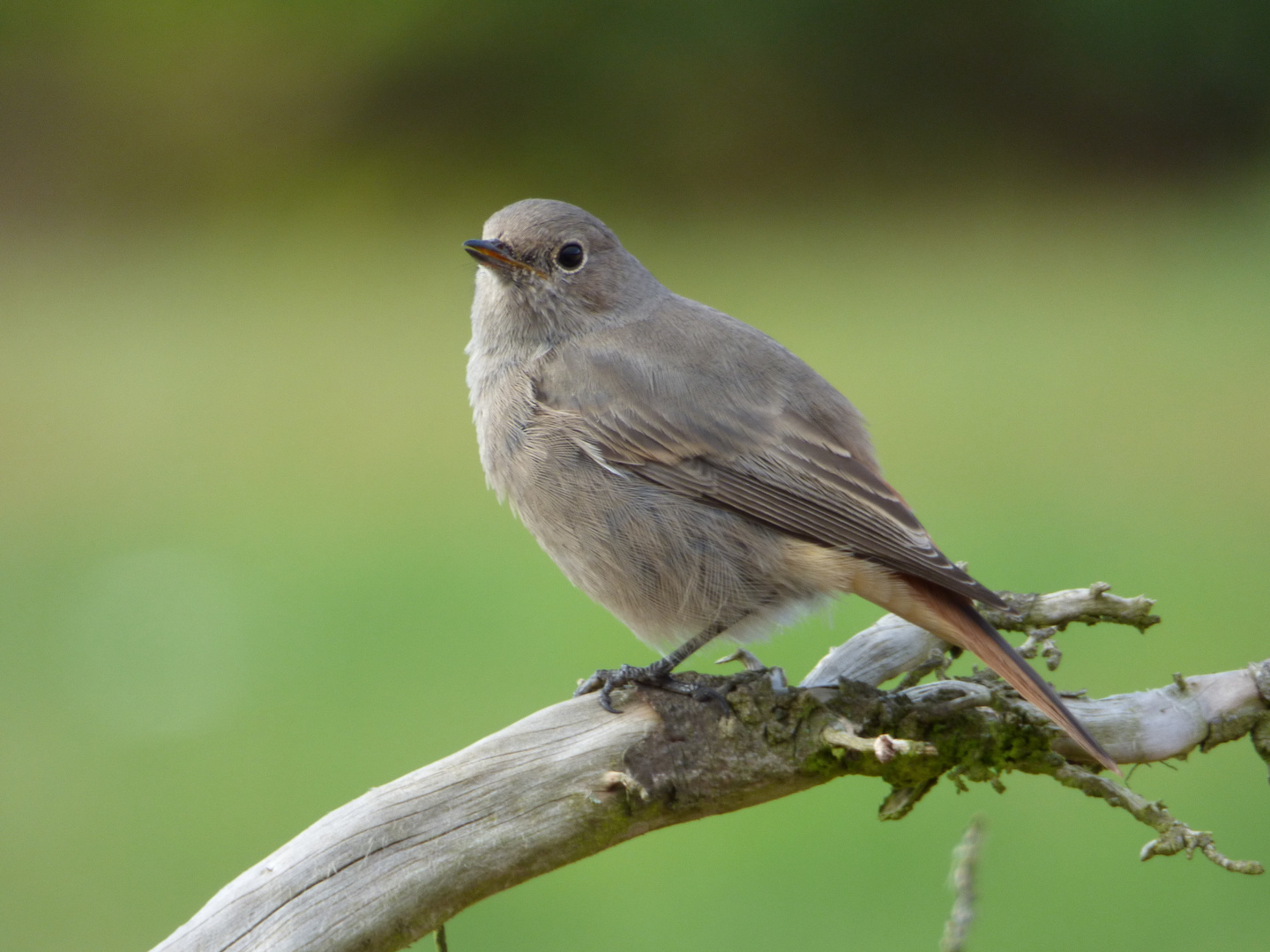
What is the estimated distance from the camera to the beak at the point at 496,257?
3988mm

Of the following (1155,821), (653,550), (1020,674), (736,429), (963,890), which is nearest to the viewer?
(963,890)

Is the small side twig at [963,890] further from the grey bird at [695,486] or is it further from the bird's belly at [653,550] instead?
the bird's belly at [653,550]

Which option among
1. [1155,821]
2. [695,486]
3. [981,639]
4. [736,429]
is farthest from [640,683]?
[1155,821]

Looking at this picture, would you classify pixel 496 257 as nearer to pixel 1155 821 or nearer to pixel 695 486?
pixel 695 486

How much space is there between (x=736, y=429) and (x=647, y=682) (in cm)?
75

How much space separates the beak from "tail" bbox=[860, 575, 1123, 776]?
1.56 metres

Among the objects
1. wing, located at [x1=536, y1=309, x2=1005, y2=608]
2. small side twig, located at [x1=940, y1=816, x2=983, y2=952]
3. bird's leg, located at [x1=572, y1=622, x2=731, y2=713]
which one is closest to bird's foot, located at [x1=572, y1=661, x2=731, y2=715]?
bird's leg, located at [x1=572, y1=622, x2=731, y2=713]

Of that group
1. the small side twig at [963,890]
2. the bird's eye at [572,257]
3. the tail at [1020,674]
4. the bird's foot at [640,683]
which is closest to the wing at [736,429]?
the tail at [1020,674]

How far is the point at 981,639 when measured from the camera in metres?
3.05

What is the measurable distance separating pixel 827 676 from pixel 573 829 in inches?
34.6

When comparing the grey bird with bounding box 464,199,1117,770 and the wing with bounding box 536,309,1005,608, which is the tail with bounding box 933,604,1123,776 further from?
the wing with bounding box 536,309,1005,608

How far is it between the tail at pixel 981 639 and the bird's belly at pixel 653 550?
10.2 inches

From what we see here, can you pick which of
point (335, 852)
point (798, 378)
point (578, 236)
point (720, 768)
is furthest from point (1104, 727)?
point (578, 236)

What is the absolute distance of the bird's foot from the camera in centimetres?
316
